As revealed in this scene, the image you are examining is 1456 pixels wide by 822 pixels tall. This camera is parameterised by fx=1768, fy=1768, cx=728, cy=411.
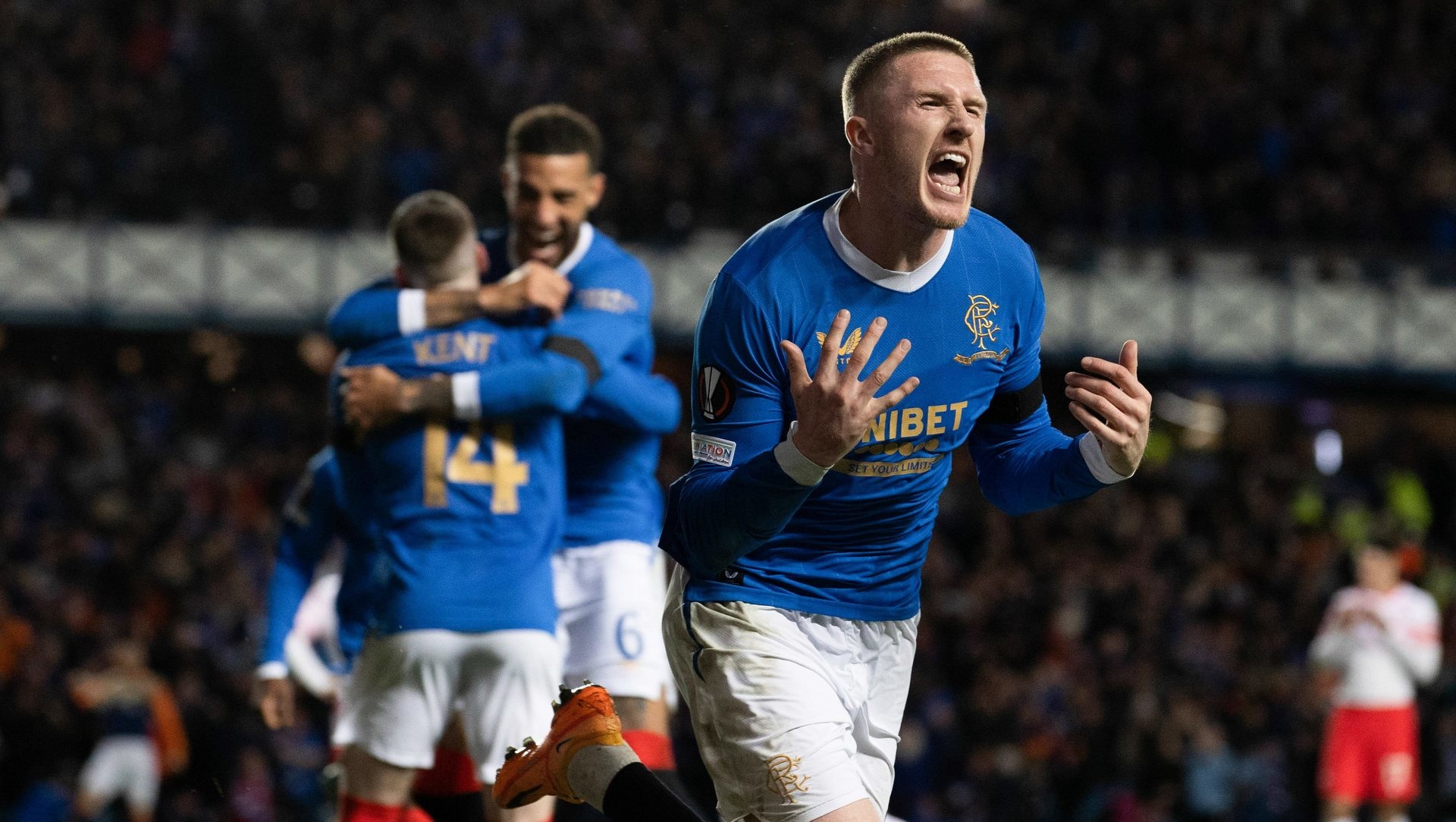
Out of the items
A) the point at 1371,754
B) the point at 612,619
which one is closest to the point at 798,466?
the point at 612,619

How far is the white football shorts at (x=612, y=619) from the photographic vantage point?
19.0 feet

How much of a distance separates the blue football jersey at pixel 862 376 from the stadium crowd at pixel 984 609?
863cm

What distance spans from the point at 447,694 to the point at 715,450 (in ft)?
6.06

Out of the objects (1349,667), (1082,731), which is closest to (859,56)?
(1349,667)

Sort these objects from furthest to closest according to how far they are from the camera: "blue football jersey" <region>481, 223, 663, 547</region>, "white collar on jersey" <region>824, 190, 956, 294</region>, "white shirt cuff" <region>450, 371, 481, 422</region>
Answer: "blue football jersey" <region>481, 223, 663, 547</region>
"white shirt cuff" <region>450, 371, 481, 422</region>
"white collar on jersey" <region>824, 190, 956, 294</region>

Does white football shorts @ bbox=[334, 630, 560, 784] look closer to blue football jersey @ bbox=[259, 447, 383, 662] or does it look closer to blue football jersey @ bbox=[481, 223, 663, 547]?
blue football jersey @ bbox=[481, 223, 663, 547]

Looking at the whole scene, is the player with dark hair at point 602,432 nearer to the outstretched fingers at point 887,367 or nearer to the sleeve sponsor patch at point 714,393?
the sleeve sponsor patch at point 714,393

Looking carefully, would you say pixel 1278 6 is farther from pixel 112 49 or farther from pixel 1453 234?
pixel 112 49

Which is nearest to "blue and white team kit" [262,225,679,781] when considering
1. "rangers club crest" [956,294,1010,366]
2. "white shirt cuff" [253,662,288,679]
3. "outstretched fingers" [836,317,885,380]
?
"white shirt cuff" [253,662,288,679]

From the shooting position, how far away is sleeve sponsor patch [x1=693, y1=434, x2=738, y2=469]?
3.88 metres

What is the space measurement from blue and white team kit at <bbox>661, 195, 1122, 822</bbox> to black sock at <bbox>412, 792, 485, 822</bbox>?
1982 mm

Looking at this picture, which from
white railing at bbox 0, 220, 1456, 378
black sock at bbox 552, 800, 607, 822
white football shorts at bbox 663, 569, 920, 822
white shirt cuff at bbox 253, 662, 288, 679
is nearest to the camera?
white football shorts at bbox 663, 569, 920, 822

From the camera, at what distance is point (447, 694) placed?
538 cm

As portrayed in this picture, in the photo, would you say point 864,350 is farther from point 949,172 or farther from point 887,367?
point 949,172
